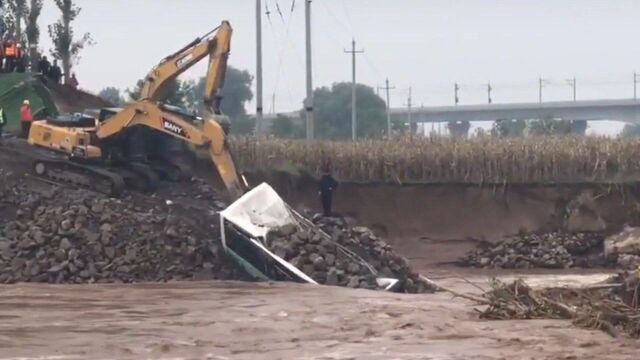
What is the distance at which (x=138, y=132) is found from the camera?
28094mm

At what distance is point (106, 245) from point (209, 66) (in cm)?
434

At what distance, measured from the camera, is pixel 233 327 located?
18.0m

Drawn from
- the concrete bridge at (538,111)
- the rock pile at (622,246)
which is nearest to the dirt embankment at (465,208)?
the rock pile at (622,246)

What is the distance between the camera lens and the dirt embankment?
34.6m

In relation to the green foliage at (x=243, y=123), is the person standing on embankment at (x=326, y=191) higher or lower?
lower

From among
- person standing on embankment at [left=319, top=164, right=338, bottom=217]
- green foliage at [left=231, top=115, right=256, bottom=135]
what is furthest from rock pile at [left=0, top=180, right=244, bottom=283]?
green foliage at [left=231, top=115, right=256, bottom=135]

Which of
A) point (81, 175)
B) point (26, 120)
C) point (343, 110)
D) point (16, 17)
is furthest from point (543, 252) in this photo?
point (343, 110)

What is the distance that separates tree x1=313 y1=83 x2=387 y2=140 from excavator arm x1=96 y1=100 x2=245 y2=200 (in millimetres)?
59272

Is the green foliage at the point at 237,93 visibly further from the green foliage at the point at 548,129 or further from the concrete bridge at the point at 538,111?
the green foliage at the point at 548,129

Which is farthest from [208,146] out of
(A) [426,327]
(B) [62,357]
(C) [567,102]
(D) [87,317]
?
(C) [567,102]

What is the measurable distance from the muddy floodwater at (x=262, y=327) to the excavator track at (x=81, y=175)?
13.0 feet

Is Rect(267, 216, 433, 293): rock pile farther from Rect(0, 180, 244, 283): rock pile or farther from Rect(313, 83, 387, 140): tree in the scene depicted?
Rect(313, 83, 387, 140): tree

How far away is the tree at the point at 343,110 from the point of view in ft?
297

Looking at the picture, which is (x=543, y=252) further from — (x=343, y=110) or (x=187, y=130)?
(x=343, y=110)
